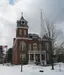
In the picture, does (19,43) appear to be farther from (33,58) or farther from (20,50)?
(33,58)

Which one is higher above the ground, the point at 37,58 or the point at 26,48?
the point at 26,48

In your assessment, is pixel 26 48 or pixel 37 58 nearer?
pixel 26 48

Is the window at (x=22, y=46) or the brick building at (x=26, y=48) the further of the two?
the window at (x=22, y=46)

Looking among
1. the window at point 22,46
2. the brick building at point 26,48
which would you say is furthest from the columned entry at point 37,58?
the window at point 22,46

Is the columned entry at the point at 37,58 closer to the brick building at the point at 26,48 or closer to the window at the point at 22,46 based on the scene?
the brick building at the point at 26,48

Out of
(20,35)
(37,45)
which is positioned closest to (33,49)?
(37,45)

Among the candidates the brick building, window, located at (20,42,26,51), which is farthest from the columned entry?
window, located at (20,42,26,51)

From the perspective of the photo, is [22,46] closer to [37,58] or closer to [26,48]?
[26,48]

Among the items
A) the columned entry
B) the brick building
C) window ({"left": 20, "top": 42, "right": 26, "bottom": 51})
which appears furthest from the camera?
window ({"left": 20, "top": 42, "right": 26, "bottom": 51})

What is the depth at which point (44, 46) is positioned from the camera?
55.5 metres

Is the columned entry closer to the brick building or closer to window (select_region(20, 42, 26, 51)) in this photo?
the brick building

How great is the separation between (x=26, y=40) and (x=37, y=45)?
3611mm

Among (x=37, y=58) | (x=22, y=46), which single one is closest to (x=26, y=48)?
(x=22, y=46)

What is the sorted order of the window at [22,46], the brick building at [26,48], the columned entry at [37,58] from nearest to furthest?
the columned entry at [37,58]
the brick building at [26,48]
the window at [22,46]
